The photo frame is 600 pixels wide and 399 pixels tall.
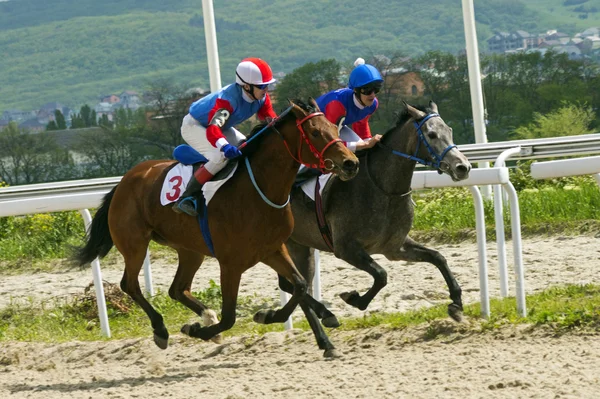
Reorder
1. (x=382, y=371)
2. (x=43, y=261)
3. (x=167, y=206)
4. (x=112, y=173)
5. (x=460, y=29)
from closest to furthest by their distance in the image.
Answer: (x=382, y=371) < (x=167, y=206) < (x=43, y=261) < (x=112, y=173) < (x=460, y=29)

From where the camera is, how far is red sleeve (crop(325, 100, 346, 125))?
6285 millimetres

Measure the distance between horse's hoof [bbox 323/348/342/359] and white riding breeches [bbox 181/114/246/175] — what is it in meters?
1.24

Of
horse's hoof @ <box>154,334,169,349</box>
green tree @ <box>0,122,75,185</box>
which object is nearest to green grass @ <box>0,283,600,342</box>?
horse's hoof @ <box>154,334,169,349</box>

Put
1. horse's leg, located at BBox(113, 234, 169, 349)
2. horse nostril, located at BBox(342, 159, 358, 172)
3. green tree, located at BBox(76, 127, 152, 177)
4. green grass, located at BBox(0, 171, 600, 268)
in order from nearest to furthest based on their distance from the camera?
horse nostril, located at BBox(342, 159, 358, 172) → horse's leg, located at BBox(113, 234, 169, 349) → green grass, located at BBox(0, 171, 600, 268) → green tree, located at BBox(76, 127, 152, 177)

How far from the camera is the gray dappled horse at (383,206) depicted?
6.09 m

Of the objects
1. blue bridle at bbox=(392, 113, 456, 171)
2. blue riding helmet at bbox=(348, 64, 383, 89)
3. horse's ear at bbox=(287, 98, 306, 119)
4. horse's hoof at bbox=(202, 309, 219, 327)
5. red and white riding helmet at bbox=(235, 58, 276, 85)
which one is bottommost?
horse's hoof at bbox=(202, 309, 219, 327)

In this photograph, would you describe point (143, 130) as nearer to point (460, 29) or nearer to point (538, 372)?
point (460, 29)

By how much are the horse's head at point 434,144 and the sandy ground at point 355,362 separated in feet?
3.23

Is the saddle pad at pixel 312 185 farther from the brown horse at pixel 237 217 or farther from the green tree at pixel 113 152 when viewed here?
the green tree at pixel 113 152

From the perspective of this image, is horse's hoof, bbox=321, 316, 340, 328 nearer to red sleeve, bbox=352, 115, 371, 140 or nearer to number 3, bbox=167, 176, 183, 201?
number 3, bbox=167, 176, 183, 201

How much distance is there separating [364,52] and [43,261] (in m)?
5.03

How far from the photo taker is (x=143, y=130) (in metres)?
11.9

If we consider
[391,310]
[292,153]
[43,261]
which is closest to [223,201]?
[292,153]

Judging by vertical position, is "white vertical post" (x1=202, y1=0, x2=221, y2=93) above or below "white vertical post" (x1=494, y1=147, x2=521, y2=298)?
above
